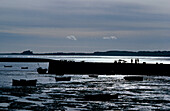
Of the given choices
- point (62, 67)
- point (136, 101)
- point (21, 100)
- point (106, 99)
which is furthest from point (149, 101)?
point (62, 67)

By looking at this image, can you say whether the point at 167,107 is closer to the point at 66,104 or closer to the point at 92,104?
the point at 92,104

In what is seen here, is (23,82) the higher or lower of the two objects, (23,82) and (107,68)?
the lower

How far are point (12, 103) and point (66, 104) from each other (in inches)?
286

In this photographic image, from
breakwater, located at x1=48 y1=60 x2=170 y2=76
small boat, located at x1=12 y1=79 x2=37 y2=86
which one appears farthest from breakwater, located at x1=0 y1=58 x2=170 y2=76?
small boat, located at x1=12 y1=79 x2=37 y2=86

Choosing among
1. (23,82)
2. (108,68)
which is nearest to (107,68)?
(108,68)

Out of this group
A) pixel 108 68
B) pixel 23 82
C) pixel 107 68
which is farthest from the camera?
pixel 107 68

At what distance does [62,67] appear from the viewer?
13800 cm

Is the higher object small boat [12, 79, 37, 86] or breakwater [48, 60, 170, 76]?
breakwater [48, 60, 170, 76]

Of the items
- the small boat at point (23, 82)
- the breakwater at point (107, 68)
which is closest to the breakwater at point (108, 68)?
the breakwater at point (107, 68)

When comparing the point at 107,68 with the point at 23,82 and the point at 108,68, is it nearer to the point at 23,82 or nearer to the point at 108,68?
the point at 108,68

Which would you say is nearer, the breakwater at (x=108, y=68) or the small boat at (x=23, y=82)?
the small boat at (x=23, y=82)

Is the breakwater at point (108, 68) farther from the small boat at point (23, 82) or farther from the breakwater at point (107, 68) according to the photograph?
the small boat at point (23, 82)

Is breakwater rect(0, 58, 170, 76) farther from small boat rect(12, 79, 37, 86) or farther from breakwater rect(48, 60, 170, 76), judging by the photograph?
small boat rect(12, 79, 37, 86)

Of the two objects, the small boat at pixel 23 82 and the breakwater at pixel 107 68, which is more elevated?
the breakwater at pixel 107 68
